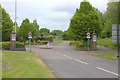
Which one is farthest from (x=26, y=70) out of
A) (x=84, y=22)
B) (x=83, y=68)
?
(x=84, y=22)

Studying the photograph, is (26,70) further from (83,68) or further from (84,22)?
(84,22)

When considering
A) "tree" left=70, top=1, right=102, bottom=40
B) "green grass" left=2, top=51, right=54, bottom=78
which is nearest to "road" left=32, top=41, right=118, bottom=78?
"green grass" left=2, top=51, right=54, bottom=78

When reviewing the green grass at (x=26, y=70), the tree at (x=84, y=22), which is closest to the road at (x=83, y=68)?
the green grass at (x=26, y=70)

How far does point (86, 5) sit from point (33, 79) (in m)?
27.8

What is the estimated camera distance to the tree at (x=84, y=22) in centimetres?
3189

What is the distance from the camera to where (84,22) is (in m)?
31.8

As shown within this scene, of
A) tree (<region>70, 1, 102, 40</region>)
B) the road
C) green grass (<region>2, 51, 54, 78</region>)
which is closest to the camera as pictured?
green grass (<region>2, 51, 54, 78</region>)

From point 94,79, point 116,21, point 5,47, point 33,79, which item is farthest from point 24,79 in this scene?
point 5,47

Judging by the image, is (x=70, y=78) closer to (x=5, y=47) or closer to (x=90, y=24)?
(x=5, y=47)

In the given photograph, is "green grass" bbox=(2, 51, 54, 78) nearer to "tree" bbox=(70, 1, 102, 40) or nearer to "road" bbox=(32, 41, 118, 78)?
"road" bbox=(32, 41, 118, 78)

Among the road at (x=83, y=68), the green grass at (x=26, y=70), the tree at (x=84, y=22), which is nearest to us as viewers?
the green grass at (x=26, y=70)

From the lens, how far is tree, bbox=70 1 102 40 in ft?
105

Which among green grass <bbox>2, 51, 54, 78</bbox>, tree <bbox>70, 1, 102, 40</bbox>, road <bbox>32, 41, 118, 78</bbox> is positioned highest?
tree <bbox>70, 1, 102, 40</bbox>

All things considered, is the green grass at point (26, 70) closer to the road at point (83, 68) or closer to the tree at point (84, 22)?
the road at point (83, 68)
